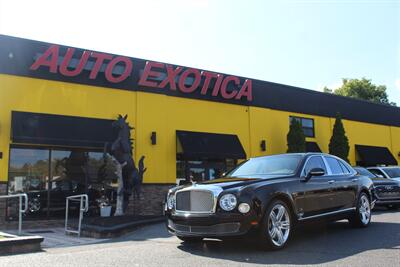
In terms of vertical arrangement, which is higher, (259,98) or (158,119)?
(259,98)

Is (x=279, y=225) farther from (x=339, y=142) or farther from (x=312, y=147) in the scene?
(x=339, y=142)

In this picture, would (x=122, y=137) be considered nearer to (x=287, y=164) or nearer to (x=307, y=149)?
(x=287, y=164)

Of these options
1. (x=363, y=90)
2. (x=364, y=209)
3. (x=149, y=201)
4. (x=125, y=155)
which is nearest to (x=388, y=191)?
(x=364, y=209)

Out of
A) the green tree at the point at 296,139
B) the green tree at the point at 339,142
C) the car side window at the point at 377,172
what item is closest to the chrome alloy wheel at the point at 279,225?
the car side window at the point at 377,172

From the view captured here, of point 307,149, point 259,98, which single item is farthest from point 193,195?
point 307,149

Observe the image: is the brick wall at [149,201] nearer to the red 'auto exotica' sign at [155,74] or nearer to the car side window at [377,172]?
the red 'auto exotica' sign at [155,74]

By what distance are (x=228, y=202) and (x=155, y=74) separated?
38.5 ft

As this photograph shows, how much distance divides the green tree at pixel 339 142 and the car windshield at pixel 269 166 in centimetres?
1533

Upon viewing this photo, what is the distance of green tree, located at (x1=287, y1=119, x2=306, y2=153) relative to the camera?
70.8 feet

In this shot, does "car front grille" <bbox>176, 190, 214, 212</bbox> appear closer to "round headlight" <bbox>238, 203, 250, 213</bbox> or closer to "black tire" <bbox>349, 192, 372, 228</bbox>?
"round headlight" <bbox>238, 203, 250, 213</bbox>

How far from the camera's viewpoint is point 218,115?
20.2 metres

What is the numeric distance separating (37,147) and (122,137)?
3406 mm

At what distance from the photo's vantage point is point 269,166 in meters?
8.70

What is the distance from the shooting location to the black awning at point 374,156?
25656 millimetres
